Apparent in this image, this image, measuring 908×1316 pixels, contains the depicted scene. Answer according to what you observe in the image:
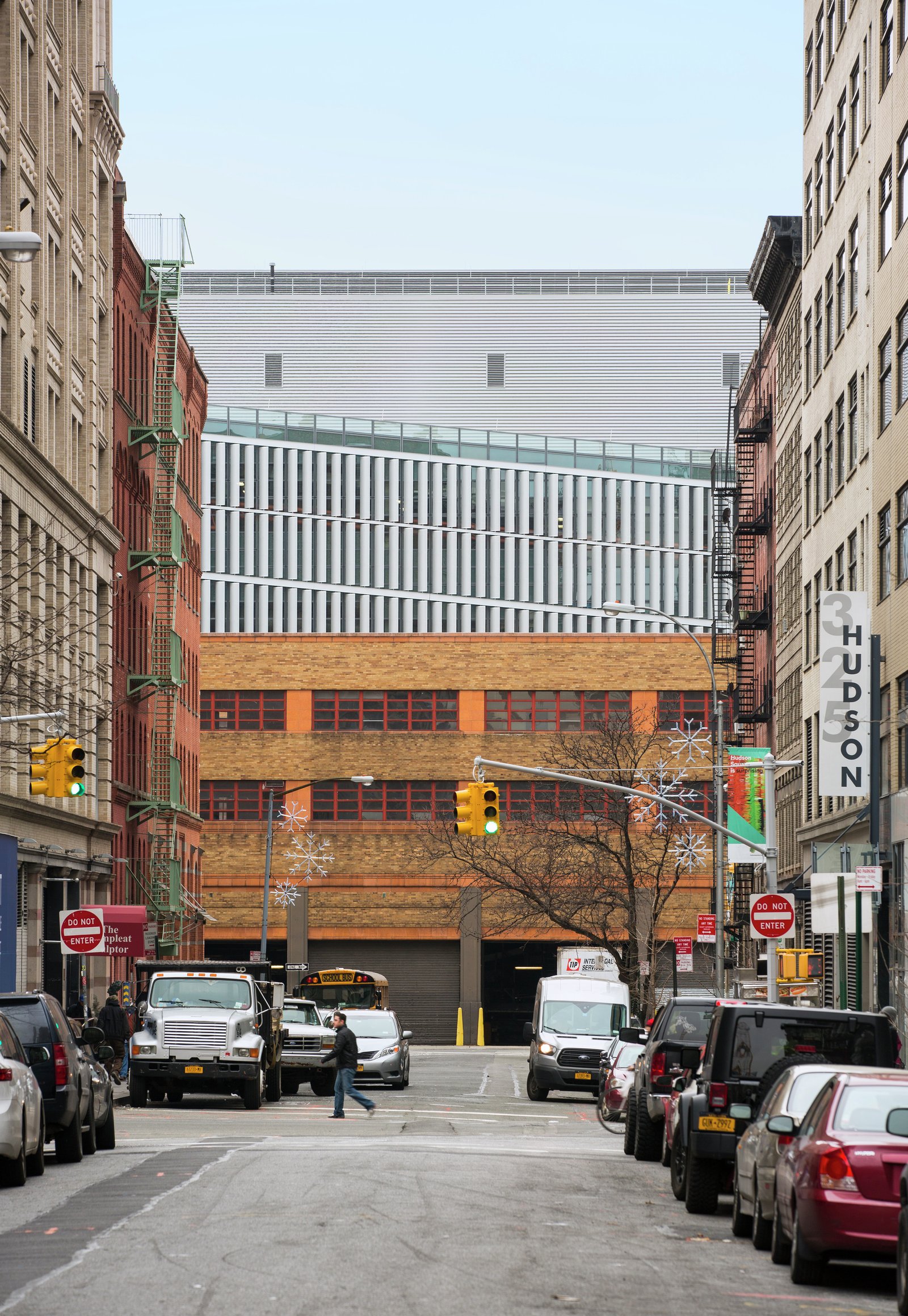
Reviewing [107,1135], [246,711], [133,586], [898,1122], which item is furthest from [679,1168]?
[246,711]

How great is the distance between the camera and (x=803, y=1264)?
41.9 feet

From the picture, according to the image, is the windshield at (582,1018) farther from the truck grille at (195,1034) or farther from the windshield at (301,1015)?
the truck grille at (195,1034)

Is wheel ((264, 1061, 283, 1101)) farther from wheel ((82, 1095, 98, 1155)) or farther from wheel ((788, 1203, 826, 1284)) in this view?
wheel ((788, 1203, 826, 1284))

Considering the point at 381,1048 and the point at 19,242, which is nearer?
the point at 19,242

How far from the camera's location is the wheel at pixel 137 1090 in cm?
3312

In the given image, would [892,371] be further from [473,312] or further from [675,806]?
[473,312]

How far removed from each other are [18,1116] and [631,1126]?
28.1 feet

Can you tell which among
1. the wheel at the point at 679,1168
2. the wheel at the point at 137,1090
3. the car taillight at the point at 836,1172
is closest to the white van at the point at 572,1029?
the wheel at the point at 137,1090

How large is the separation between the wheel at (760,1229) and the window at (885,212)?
2644 cm

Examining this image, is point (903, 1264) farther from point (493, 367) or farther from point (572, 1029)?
point (493, 367)

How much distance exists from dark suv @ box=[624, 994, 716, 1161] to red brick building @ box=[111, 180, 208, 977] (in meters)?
32.1

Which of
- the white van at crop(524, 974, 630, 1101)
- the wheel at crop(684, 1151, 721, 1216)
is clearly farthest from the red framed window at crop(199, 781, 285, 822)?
the wheel at crop(684, 1151, 721, 1216)

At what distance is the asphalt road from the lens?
11586 mm

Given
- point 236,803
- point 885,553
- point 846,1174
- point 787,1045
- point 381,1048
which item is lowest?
point 381,1048
